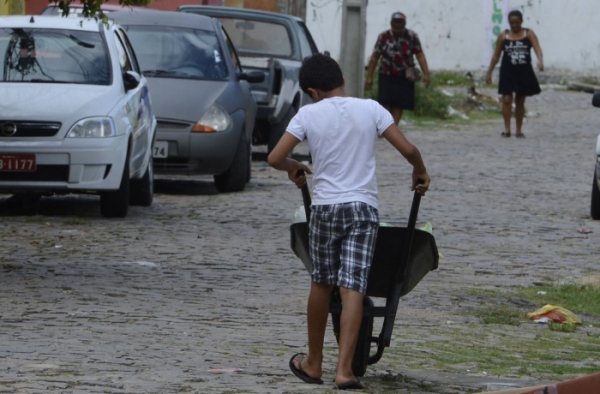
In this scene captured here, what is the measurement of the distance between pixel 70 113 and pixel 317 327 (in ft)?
19.7

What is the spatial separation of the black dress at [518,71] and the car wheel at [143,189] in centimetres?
1015

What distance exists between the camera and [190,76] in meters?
14.7

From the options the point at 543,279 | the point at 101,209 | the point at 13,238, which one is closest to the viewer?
the point at 543,279

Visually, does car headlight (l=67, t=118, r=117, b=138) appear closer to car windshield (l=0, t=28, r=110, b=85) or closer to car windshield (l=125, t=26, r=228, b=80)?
car windshield (l=0, t=28, r=110, b=85)

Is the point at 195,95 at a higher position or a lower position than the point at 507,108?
higher

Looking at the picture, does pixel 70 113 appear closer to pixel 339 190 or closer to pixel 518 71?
pixel 339 190

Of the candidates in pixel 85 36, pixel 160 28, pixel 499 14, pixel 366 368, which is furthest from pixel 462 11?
pixel 366 368

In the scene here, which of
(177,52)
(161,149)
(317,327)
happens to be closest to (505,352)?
(317,327)

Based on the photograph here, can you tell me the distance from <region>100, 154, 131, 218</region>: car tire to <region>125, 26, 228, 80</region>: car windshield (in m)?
2.91

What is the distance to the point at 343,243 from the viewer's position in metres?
5.68

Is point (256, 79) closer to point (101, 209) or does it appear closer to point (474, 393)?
point (101, 209)

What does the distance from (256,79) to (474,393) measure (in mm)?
9484

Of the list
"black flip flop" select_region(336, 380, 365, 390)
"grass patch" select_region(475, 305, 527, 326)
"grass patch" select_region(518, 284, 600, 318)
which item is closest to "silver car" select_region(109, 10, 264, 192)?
"grass patch" select_region(518, 284, 600, 318)

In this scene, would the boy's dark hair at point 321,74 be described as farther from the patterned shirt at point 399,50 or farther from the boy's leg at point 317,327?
the patterned shirt at point 399,50
